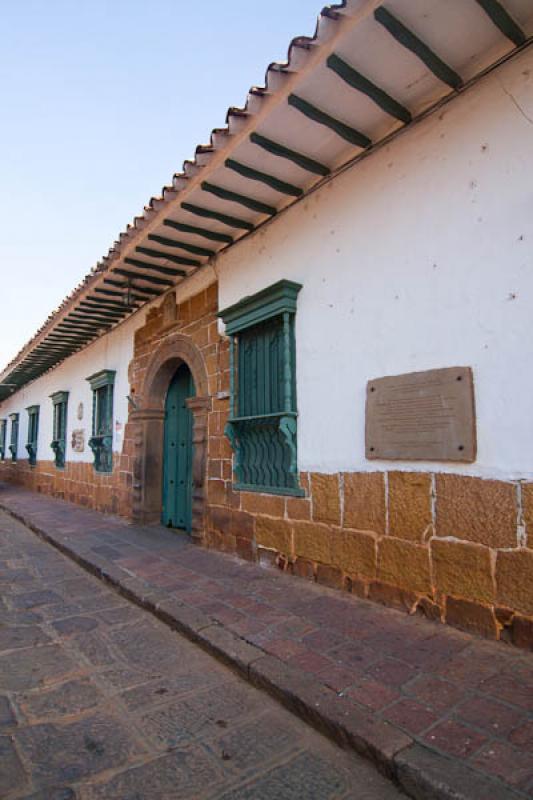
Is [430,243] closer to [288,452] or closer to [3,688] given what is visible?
[288,452]

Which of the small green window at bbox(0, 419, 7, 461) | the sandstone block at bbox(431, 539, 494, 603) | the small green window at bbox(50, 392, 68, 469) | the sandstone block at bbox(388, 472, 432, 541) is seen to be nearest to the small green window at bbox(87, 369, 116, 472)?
the small green window at bbox(50, 392, 68, 469)

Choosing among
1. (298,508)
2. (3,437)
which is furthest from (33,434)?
(298,508)

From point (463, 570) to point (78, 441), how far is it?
8.32 metres

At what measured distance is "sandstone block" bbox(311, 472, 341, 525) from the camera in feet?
11.4

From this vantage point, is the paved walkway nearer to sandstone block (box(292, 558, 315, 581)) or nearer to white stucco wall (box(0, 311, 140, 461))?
sandstone block (box(292, 558, 315, 581))

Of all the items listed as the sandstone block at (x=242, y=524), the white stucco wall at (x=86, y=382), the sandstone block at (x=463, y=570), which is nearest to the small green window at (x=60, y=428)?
the white stucco wall at (x=86, y=382)

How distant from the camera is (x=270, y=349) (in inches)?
171

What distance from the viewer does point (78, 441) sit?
9398 mm

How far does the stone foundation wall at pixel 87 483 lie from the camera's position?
716 centimetres

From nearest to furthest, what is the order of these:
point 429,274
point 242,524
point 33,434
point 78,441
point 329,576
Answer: point 429,274
point 329,576
point 242,524
point 78,441
point 33,434

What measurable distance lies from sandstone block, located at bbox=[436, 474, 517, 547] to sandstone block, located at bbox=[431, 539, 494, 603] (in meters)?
0.06

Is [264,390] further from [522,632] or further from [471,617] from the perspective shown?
[522,632]

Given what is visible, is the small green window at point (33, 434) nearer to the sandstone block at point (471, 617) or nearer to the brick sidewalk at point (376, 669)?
the brick sidewalk at point (376, 669)

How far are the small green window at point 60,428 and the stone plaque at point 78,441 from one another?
75 centimetres
